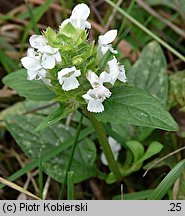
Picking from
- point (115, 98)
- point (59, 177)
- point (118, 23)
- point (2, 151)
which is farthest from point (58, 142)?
point (118, 23)

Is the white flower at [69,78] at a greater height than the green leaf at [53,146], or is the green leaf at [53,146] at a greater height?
the white flower at [69,78]

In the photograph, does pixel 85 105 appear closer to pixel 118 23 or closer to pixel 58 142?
pixel 58 142

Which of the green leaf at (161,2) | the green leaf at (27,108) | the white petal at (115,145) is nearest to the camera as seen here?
the white petal at (115,145)

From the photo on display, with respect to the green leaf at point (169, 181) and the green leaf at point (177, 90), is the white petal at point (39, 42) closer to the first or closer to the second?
the green leaf at point (169, 181)

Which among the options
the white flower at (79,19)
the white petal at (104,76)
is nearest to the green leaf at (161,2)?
the white flower at (79,19)

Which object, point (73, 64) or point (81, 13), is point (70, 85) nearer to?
point (73, 64)

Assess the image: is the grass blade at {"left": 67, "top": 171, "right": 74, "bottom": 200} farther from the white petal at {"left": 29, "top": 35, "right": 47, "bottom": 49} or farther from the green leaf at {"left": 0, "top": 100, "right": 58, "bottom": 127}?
the green leaf at {"left": 0, "top": 100, "right": 58, "bottom": 127}

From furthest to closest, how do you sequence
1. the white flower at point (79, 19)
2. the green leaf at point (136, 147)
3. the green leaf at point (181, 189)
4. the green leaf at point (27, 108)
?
1. the green leaf at point (27, 108)
2. the green leaf at point (136, 147)
3. the green leaf at point (181, 189)
4. the white flower at point (79, 19)
